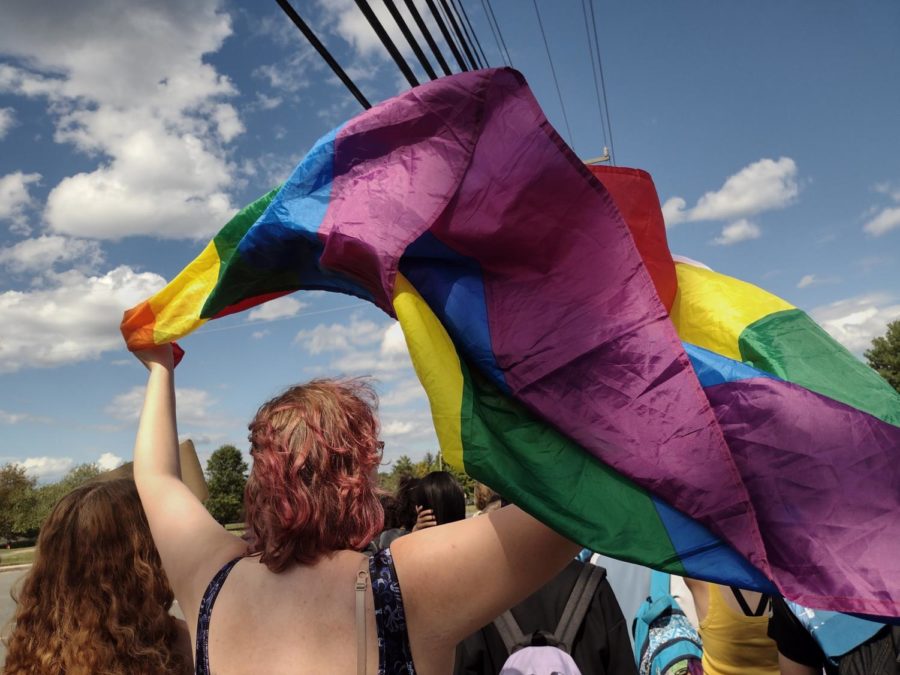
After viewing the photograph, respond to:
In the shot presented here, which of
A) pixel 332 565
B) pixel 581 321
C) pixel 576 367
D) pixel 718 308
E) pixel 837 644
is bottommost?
pixel 837 644

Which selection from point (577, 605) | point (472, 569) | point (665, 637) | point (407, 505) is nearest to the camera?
point (472, 569)

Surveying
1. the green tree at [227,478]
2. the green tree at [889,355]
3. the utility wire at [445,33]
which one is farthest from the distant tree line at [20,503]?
the green tree at [889,355]

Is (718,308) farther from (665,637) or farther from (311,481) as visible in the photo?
(665,637)

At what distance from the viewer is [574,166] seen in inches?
61.8

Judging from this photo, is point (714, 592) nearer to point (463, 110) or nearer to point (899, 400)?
point (899, 400)

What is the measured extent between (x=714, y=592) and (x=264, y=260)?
1896 mm

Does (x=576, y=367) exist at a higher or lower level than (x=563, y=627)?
higher

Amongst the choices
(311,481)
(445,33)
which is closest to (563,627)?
(311,481)

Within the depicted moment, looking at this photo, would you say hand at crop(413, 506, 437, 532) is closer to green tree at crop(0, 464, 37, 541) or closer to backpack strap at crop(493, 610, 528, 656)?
backpack strap at crop(493, 610, 528, 656)

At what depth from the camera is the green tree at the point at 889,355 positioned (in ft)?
141

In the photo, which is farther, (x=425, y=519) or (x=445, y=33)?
(x=445, y=33)

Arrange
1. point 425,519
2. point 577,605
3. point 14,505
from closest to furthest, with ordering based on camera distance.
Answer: point 577,605
point 425,519
point 14,505

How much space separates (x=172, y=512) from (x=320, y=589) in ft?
1.73

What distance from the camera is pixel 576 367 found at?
1439 millimetres
